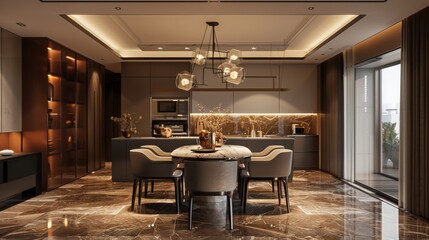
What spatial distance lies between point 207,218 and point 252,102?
493cm

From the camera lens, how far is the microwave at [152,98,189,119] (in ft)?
29.0

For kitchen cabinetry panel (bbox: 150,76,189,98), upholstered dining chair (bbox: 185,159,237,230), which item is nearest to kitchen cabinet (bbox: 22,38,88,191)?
kitchen cabinetry panel (bbox: 150,76,189,98)

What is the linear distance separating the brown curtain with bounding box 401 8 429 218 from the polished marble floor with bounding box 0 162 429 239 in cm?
34

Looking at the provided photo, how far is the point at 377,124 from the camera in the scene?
22.0 ft

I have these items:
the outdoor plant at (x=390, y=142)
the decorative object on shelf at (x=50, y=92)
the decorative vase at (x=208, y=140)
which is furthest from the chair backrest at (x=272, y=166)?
the decorative object on shelf at (x=50, y=92)

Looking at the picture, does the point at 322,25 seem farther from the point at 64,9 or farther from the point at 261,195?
the point at 64,9

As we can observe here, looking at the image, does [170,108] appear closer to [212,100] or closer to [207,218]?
[212,100]

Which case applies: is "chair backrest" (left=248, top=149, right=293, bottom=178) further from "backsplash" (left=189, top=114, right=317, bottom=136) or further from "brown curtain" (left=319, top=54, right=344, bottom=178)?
"backsplash" (left=189, top=114, right=317, bottom=136)

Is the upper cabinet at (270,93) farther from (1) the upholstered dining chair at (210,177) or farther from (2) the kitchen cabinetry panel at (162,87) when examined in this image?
(1) the upholstered dining chair at (210,177)

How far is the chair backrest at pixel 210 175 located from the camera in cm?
402

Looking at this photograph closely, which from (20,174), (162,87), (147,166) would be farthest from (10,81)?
(162,87)

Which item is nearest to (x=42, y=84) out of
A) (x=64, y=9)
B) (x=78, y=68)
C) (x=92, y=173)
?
(x=78, y=68)

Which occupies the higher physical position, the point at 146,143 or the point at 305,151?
the point at 146,143

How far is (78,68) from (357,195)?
19.3ft
